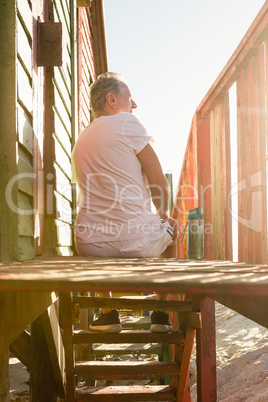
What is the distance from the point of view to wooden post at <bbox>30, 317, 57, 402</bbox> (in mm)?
3037

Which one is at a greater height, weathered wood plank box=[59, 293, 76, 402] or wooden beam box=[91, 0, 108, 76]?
wooden beam box=[91, 0, 108, 76]

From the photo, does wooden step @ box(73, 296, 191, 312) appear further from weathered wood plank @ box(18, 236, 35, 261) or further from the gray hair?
the gray hair

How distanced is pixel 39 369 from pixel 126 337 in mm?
698

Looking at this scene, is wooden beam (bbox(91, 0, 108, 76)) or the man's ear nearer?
the man's ear

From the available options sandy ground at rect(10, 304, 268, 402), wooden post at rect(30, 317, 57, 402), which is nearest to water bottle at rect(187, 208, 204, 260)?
sandy ground at rect(10, 304, 268, 402)

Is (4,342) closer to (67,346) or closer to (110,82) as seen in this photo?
(67,346)

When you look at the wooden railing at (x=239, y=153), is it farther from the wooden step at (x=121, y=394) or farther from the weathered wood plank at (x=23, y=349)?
the weathered wood plank at (x=23, y=349)

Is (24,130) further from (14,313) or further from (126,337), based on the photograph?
(126,337)

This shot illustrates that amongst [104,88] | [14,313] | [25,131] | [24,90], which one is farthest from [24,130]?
[14,313]

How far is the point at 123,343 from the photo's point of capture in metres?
3.04

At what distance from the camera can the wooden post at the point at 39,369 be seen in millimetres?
3037

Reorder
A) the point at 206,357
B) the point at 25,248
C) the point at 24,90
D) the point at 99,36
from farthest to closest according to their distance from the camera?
the point at 99,36, the point at 206,357, the point at 24,90, the point at 25,248

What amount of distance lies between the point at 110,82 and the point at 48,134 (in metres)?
0.60

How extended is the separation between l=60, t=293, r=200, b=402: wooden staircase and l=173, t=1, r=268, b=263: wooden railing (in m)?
0.68
